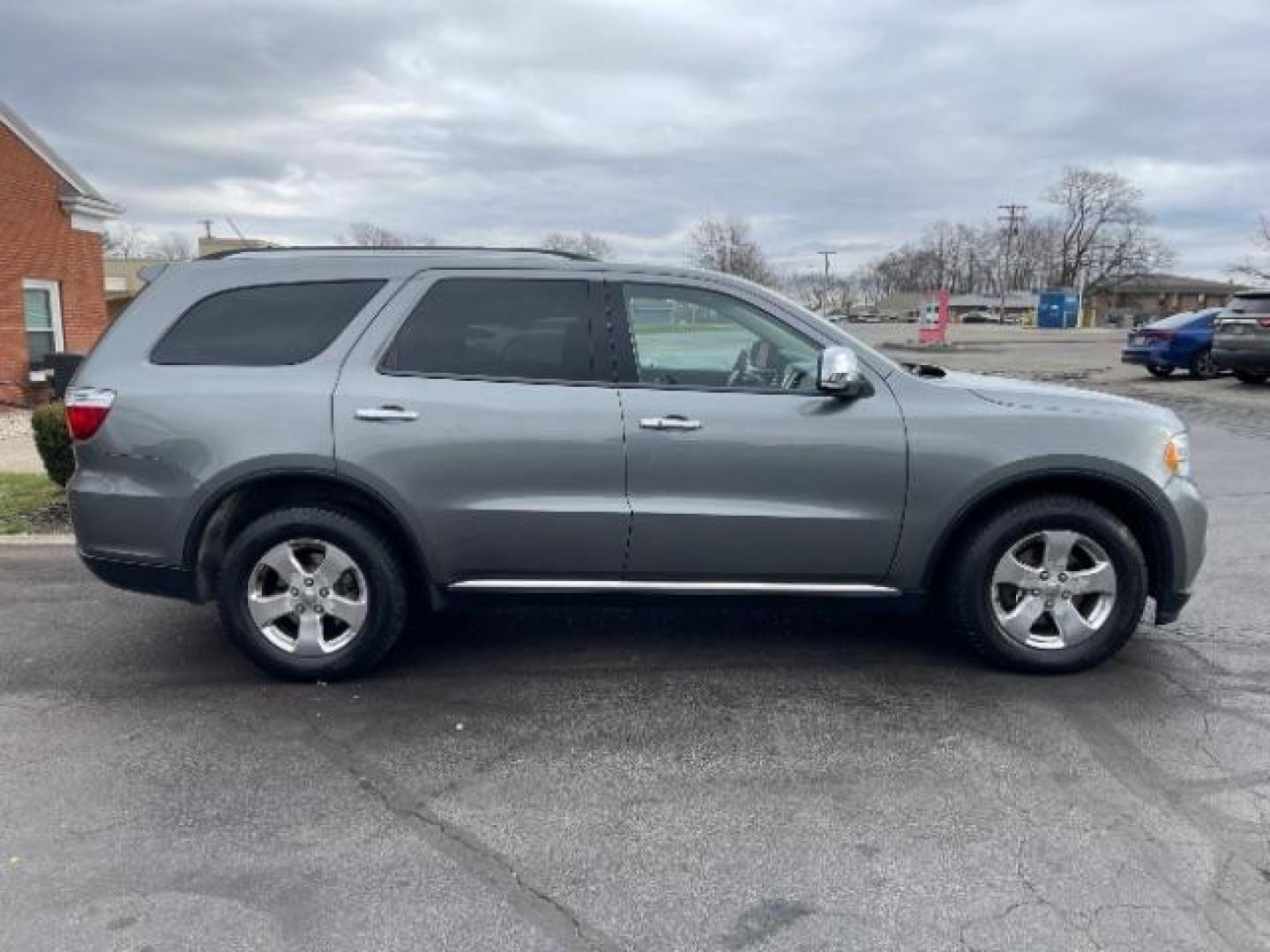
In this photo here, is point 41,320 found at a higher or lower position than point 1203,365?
higher

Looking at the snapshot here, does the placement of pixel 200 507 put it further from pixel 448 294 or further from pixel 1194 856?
pixel 1194 856

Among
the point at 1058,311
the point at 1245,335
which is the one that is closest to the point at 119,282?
the point at 1245,335

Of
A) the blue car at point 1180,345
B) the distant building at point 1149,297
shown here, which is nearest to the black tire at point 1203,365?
the blue car at point 1180,345

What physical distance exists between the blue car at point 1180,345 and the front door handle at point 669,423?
59.8ft

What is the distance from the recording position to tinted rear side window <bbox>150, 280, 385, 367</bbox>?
4051mm

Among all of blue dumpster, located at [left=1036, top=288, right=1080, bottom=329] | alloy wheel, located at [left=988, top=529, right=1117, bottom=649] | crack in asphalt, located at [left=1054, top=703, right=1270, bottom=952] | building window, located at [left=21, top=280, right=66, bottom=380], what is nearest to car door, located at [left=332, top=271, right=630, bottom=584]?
alloy wheel, located at [left=988, top=529, right=1117, bottom=649]

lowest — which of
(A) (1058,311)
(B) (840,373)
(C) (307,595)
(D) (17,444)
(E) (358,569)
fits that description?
(D) (17,444)

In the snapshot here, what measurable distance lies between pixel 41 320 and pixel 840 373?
1762 cm

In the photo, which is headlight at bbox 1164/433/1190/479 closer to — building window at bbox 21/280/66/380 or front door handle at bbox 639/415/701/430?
front door handle at bbox 639/415/701/430

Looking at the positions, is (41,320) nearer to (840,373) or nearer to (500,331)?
(500,331)

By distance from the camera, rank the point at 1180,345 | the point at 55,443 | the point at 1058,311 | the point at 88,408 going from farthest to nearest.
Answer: the point at 1058,311, the point at 1180,345, the point at 55,443, the point at 88,408

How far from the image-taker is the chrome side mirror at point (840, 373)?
12.4 ft

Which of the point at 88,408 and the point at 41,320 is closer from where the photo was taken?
the point at 88,408

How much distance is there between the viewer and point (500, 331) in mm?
4078
